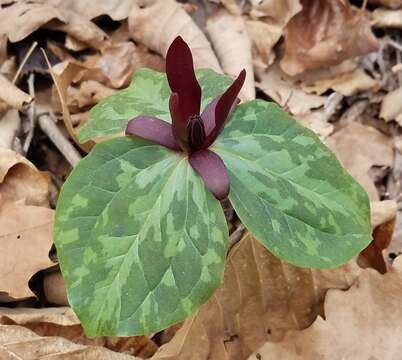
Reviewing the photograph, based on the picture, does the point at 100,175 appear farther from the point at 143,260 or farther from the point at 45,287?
the point at 45,287

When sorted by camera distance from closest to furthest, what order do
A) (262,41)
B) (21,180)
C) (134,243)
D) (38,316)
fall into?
1. (134,243)
2. (38,316)
3. (21,180)
4. (262,41)

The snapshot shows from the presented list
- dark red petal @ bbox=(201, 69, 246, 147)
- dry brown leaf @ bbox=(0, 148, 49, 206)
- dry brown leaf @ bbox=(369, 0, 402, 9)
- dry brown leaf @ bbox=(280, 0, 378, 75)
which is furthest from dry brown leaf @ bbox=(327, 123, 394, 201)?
dry brown leaf @ bbox=(0, 148, 49, 206)

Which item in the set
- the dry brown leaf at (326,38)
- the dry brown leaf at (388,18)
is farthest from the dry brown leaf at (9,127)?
the dry brown leaf at (388,18)

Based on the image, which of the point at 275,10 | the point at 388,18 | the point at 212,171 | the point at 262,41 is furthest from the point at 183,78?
the point at 388,18

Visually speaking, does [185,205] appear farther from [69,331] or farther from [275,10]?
[275,10]

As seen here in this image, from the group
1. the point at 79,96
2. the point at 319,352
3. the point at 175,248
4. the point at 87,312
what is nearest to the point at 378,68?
the point at 79,96


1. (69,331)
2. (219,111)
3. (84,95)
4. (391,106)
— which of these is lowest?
(391,106)

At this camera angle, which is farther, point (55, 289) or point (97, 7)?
point (97, 7)
